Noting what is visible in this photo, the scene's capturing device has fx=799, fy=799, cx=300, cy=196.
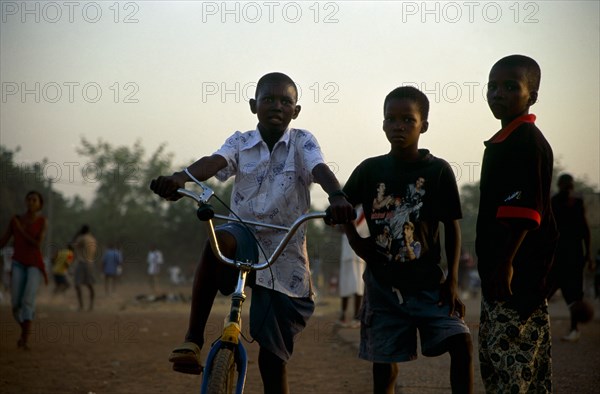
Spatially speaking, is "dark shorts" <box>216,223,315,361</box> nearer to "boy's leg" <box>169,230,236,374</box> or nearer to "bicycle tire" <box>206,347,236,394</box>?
"boy's leg" <box>169,230,236,374</box>

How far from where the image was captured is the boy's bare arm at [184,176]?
3381mm

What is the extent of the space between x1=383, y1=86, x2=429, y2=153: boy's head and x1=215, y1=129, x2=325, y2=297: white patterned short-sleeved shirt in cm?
38

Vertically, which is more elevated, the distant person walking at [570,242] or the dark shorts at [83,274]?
the distant person walking at [570,242]

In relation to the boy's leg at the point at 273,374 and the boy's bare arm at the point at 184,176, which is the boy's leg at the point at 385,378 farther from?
the boy's bare arm at the point at 184,176

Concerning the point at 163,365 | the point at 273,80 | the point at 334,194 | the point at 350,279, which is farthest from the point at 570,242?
the point at 334,194

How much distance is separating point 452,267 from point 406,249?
273 mm

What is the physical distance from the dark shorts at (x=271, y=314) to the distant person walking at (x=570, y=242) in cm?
515

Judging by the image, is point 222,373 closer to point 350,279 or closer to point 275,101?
point 275,101

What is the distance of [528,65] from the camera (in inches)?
146

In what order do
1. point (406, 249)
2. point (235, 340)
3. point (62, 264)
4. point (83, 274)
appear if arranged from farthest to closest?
point (62, 264), point (83, 274), point (406, 249), point (235, 340)

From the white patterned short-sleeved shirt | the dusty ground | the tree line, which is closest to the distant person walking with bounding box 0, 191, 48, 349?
the dusty ground

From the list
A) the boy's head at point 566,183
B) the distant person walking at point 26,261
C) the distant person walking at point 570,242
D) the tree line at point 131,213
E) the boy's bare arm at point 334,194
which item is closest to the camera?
the boy's bare arm at point 334,194

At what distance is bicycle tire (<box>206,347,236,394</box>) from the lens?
3.20 metres

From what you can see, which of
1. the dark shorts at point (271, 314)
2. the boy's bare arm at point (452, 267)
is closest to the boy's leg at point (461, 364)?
the boy's bare arm at point (452, 267)
